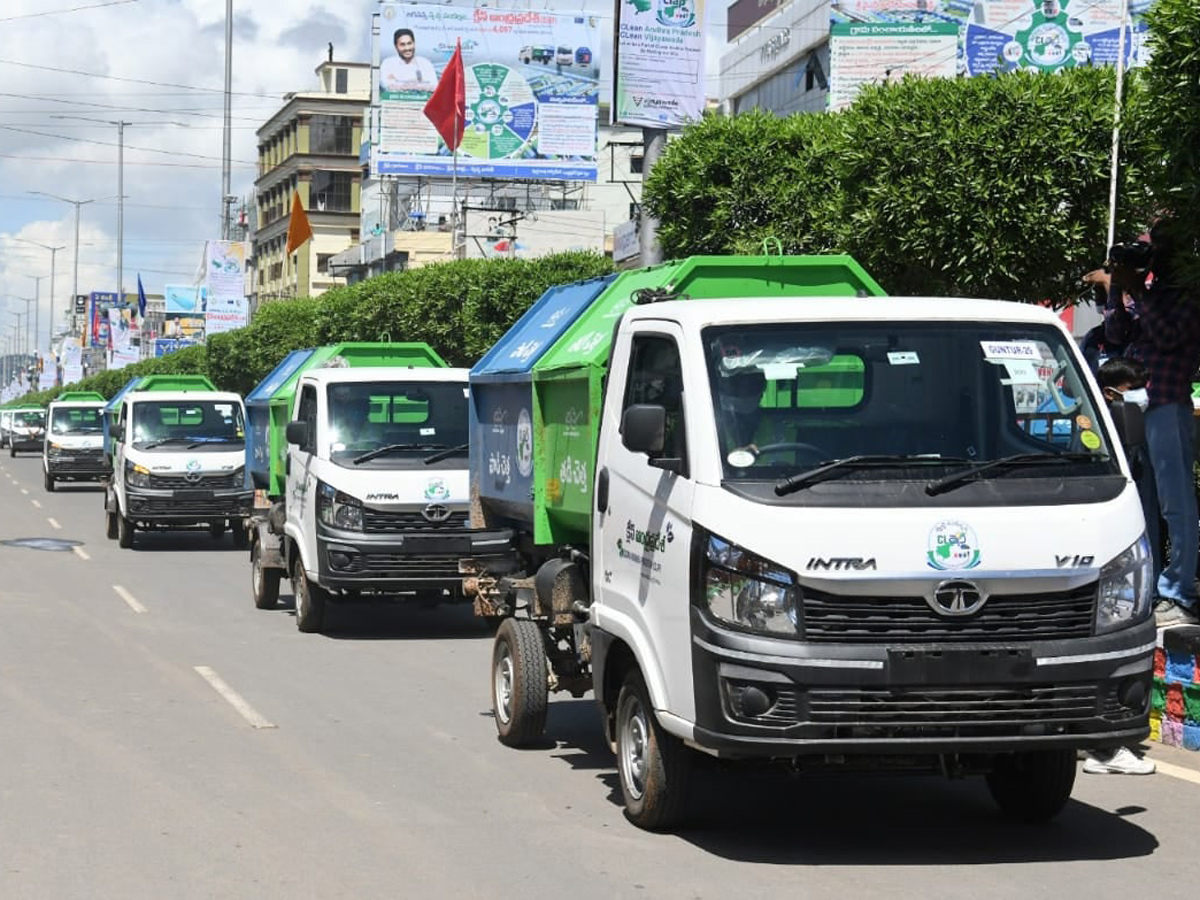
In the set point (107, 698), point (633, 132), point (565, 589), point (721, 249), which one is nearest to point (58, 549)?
point (721, 249)

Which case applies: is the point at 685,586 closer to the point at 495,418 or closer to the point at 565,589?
the point at 565,589

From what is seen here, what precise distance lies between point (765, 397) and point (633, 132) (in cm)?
8128

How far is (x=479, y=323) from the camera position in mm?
38344

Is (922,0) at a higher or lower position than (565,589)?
higher

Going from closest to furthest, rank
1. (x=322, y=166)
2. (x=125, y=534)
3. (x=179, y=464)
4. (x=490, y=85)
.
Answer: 1. (x=179, y=464)
2. (x=125, y=534)
3. (x=490, y=85)
4. (x=322, y=166)

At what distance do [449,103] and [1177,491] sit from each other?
36.9 meters

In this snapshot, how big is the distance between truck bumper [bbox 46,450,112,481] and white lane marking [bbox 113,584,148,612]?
957 inches

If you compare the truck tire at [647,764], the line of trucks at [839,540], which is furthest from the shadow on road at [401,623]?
the truck tire at [647,764]

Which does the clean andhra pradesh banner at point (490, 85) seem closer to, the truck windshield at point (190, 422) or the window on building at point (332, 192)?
the truck windshield at point (190, 422)

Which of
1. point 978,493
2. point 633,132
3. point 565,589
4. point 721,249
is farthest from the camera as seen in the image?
point 633,132

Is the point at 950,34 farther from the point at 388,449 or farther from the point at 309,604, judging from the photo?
the point at 309,604

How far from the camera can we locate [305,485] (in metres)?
15.8

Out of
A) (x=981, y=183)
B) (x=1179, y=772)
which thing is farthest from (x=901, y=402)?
(x=981, y=183)

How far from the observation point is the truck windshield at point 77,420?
145 feet
